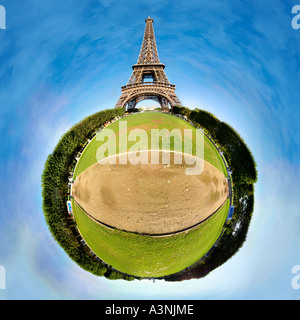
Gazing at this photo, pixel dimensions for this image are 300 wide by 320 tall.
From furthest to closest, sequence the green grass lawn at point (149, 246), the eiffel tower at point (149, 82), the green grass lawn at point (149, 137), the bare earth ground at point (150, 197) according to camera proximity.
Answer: the eiffel tower at point (149, 82)
the green grass lawn at point (149, 137)
the green grass lawn at point (149, 246)
the bare earth ground at point (150, 197)

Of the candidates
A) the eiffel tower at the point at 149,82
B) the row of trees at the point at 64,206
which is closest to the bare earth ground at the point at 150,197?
the row of trees at the point at 64,206

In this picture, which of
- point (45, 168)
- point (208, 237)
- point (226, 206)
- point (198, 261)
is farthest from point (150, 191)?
point (45, 168)

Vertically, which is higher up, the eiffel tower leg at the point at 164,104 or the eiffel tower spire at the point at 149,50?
the eiffel tower spire at the point at 149,50

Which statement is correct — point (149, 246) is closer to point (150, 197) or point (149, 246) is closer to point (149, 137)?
point (150, 197)

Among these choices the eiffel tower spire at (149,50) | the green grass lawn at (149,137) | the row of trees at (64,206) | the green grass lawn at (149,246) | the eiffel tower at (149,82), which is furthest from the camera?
the eiffel tower spire at (149,50)

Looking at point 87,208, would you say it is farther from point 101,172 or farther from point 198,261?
point 198,261

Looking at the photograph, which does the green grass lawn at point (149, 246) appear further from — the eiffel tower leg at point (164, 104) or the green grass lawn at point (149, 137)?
the eiffel tower leg at point (164, 104)

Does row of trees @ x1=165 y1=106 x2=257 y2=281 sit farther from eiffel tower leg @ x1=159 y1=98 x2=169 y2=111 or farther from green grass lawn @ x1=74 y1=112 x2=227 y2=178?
→ eiffel tower leg @ x1=159 y1=98 x2=169 y2=111
